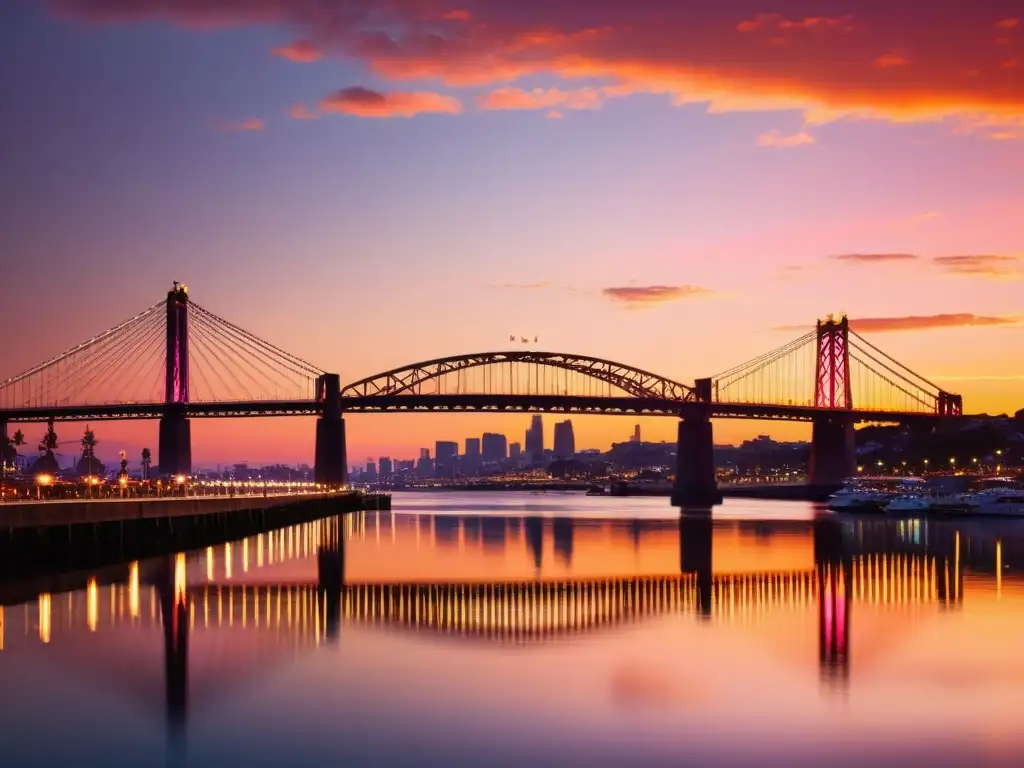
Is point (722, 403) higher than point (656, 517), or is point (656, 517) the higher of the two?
point (722, 403)

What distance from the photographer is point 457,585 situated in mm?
44219

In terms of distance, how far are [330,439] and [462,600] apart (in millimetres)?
92035

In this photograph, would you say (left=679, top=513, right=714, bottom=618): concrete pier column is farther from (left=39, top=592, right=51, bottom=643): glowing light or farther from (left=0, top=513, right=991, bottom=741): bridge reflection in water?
(left=39, top=592, right=51, bottom=643): glowing light

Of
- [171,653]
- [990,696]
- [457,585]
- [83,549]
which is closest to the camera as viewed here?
[990,696]

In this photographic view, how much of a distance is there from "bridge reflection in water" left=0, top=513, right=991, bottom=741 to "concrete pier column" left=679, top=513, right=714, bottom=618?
138mm

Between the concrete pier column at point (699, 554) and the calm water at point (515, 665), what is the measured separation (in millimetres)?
300

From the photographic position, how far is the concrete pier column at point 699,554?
39.9 metres

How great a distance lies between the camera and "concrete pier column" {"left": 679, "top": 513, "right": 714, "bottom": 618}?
39.9 metres

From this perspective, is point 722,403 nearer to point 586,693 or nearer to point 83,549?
point 83,549

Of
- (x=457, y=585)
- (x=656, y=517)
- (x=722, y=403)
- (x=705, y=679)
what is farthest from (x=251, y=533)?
(x=722, y=403)

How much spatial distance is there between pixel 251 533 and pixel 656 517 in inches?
1621

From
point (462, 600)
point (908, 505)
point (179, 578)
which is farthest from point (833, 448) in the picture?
point (462, 600)

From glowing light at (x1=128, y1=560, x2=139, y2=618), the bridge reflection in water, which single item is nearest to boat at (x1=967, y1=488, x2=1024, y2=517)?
the bridge reflection in water

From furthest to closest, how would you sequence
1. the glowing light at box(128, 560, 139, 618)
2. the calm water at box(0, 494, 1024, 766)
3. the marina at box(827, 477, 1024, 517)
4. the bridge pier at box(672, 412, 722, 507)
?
the bridge pier at box(672, 412, 722, 507), the marina at box(827, 477, 1024, 517), the glowing light at box(128, 560, 139, 618), the calm water at box(0, 494, 1024, 766)
